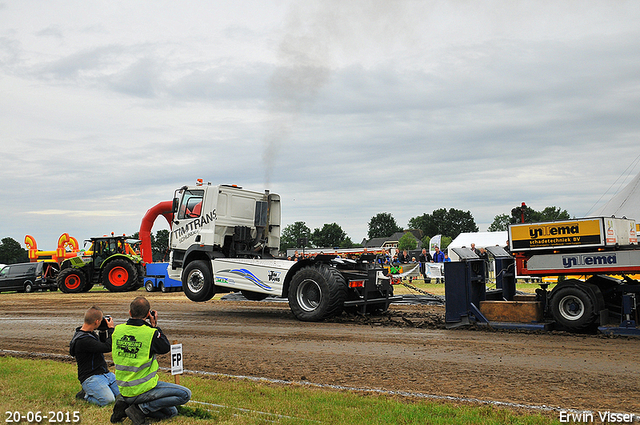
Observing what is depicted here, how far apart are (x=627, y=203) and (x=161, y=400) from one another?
22.6 metres

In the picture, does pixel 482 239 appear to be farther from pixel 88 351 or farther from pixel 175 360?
pixel 88 351

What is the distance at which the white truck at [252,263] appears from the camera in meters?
11.9

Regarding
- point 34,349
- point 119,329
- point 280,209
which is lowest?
point 34,349

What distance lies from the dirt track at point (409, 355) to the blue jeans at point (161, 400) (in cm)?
199

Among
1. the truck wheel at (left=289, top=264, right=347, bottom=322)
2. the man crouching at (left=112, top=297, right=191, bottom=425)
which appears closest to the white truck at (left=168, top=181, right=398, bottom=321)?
the truck wheel at (left=289, top=264, right=347, bottom=322)

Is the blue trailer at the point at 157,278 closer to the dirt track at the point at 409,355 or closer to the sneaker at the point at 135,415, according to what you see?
the dirt track at the point at 409,355

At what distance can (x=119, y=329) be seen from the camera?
5.18 metres

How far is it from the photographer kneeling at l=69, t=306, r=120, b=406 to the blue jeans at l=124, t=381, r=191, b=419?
79 cm

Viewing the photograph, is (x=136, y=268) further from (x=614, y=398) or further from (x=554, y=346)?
(x=614, y=398)

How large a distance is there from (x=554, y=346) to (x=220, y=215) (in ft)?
26.4

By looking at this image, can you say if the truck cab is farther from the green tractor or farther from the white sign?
the green tractor

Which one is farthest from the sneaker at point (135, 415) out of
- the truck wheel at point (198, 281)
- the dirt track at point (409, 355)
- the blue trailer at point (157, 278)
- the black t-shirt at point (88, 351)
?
the blue trailer at point (157, 278)

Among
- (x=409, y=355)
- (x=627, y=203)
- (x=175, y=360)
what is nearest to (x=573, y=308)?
(x=409, y=355)

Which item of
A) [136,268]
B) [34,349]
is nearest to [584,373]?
[34,349]
